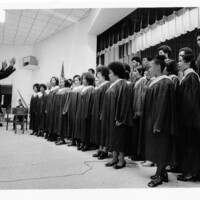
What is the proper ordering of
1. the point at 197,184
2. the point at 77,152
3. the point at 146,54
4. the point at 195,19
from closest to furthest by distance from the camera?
the point at 197,184
the point at 77,152
the point at 195,19
the point at 146,54

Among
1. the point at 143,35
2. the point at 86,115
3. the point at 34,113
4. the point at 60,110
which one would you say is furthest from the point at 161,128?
the point at 34,113

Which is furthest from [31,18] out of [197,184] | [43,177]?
[197,184]

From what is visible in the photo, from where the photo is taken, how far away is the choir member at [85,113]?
4.01 meters

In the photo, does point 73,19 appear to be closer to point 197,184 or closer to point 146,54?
point 146,54

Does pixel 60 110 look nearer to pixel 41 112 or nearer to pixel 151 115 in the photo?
pixel 41 112

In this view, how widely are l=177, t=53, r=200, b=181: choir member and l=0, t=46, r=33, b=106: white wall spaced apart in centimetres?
921

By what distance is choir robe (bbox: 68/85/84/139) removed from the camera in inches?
166

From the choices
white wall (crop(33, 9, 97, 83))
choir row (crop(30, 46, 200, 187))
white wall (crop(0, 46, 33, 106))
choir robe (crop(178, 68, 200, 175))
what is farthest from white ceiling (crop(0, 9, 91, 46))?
choir robe (crop(178, 68, 200, 175))

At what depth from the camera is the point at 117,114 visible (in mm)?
2869

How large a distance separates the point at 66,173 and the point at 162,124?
3.92ft

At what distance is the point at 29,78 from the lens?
430 inches

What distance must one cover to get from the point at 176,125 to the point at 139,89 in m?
1.06

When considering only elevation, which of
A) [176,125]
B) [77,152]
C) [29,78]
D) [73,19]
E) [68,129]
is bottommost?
[77,152]

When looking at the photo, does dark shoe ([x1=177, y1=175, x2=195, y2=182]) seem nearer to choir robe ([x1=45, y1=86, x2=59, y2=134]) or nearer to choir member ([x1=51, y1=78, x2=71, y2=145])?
choir member ([x1=51, y1=78, x2=71, y2=145])
